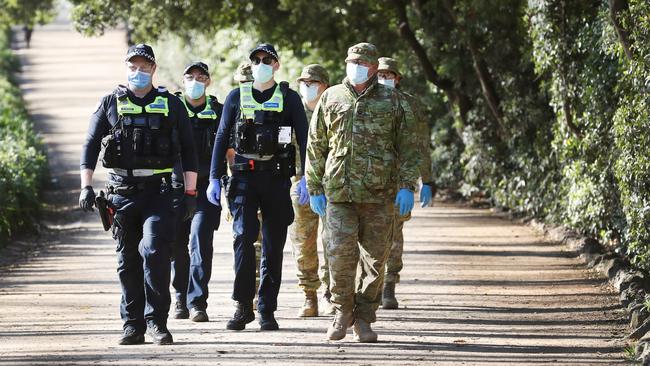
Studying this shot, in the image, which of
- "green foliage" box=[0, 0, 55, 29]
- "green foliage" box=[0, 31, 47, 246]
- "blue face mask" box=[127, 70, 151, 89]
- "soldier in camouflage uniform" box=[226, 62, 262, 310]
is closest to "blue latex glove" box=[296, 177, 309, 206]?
"soldier in camouflage uniform" box=[226, 62, 262, 310]

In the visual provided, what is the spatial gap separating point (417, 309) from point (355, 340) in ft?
6.55

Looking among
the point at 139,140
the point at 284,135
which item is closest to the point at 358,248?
the point at 284,135

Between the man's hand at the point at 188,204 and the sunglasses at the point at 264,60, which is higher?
the sunglasses at the point at 264,60

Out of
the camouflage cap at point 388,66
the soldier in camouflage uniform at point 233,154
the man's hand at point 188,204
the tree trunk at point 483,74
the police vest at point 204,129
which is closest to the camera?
the man's hand at point 188,204

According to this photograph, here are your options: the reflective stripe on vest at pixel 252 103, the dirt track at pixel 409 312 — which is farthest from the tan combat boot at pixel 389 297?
the reflective stripe on vest at pixel 252 103

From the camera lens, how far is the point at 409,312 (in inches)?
438

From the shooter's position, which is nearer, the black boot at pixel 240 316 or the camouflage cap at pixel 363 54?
the camouflage cap at pixel 363 54

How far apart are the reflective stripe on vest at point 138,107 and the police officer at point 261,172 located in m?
0.83

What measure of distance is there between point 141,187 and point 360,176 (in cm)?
150

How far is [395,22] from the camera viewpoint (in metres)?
24.5

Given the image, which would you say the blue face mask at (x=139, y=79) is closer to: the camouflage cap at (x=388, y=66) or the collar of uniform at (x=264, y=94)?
the collar of uniform at (x=264, y=94)

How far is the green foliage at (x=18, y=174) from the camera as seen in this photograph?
1773 cm

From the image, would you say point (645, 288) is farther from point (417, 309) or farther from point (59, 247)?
point (59, 247)

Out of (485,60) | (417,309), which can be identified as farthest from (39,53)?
(417,309)
